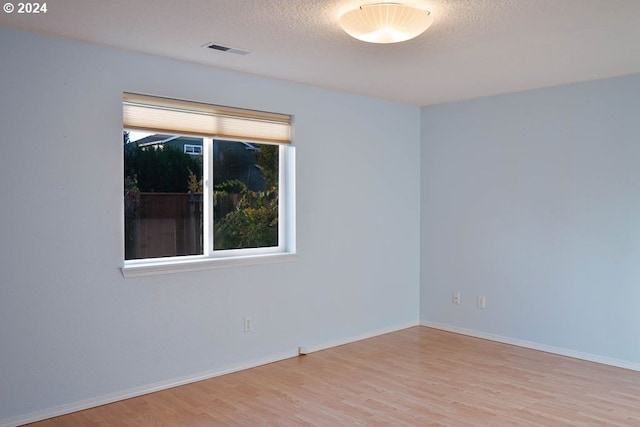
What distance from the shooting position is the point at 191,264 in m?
3.78

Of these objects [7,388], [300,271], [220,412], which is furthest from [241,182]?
[7,388]

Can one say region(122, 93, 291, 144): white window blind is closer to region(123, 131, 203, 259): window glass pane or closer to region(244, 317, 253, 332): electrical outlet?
region(123, 131, 203, 259): window glass pane

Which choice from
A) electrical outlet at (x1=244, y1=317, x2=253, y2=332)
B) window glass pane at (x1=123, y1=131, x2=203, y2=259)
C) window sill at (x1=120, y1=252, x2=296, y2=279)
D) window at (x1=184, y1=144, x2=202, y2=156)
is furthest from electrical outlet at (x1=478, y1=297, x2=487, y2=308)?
window at (x1=184, y1=144, x2=202, y2=156)

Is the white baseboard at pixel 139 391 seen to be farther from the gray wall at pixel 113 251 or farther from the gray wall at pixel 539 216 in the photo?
the gray wall at pixel 539 216

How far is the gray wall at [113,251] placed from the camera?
3.05 metres

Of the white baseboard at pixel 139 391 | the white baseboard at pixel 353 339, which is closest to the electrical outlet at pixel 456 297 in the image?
the white baseboard at pixel 353 339

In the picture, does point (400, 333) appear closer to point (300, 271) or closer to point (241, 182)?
point (300, 271)

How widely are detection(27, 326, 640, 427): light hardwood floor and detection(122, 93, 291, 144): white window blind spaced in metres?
1.86

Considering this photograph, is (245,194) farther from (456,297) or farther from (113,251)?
(456,297)

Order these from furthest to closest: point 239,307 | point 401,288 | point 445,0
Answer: point 401,288 → point 239,307 → point 445,0

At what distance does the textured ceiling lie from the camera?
2.66m

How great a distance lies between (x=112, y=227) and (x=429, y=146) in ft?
11.3

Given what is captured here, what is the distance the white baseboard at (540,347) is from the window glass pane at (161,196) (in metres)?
2.82

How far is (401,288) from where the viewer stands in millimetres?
5457
